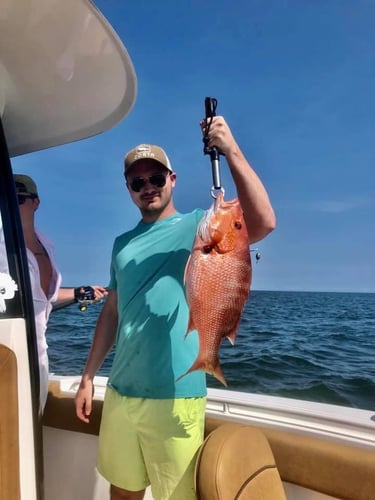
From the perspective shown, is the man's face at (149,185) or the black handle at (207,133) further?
the man's face at (149,185)

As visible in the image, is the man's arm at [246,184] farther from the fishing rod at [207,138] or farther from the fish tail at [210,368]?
the fish tail at [210,368]

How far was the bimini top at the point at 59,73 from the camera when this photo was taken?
156 centimetres

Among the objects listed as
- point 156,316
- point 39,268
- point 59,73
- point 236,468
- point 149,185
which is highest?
point 59,73

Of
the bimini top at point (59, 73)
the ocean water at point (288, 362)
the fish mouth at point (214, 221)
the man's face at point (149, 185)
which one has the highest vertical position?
the bimini top at point (59, 73)

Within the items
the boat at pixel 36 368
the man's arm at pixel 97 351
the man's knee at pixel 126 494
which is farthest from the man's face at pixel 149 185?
the man's knee at pixel 126 494

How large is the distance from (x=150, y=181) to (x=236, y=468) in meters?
1.22

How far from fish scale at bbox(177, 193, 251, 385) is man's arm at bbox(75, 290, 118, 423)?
728 millimetres

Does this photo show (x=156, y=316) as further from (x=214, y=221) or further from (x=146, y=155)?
(x=146, y=155)

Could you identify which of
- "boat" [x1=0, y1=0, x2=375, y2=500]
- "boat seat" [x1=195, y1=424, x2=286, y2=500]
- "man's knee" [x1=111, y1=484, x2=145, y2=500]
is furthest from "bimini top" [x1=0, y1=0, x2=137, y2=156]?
"man's knee" [x1=111, y1=484, x2=145, y2=500]

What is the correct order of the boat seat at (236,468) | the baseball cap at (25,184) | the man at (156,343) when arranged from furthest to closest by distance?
the baseball cap at (25,184) < the man at (156,343) < the boat seat at (236,468)

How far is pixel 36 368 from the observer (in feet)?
6.03

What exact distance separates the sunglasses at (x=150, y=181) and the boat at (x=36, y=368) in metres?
0.40

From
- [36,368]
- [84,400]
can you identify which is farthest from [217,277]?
[84,400]

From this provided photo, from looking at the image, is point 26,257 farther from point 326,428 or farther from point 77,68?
point 326,428
